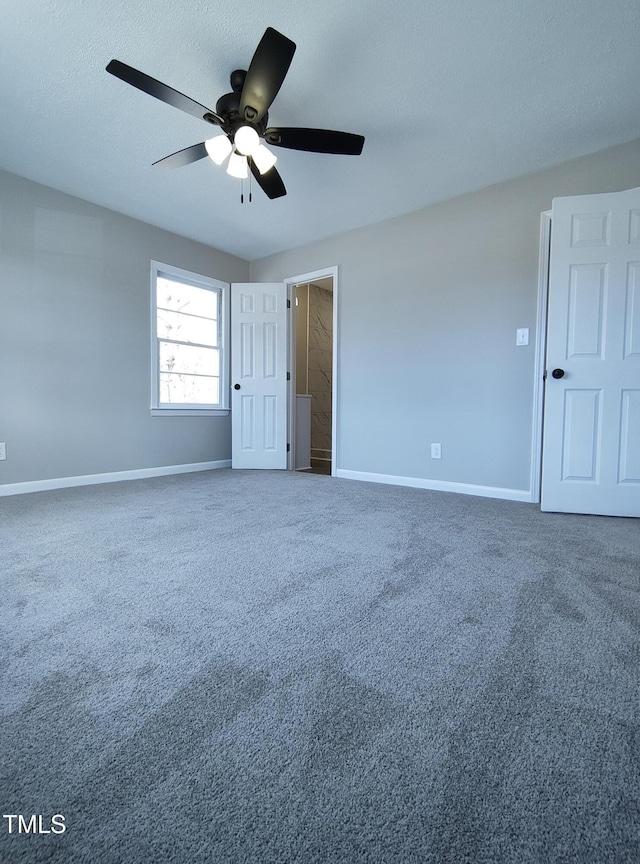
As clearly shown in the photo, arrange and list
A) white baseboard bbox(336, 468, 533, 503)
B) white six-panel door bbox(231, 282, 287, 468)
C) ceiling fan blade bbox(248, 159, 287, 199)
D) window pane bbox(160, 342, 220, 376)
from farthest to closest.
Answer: white six-panel door bbox(231, 282, 287, 468) → window pane bbox(160, 342, 220, 376) → white baseboard bbox(336, 468, 533, 503) → ceiling fan blade bbox(248, 159, 287, 199)

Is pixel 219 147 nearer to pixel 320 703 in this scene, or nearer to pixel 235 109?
pixel 235 109

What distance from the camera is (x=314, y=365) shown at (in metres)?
6.13

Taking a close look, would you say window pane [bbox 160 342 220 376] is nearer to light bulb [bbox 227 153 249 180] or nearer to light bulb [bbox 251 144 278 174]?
light bulb [bbox 227 153 249 180]

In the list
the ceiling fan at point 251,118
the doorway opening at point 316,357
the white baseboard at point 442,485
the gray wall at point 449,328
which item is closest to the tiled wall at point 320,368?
the doorway opening at point 316,357

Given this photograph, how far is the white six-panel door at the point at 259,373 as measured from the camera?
14.7 ft

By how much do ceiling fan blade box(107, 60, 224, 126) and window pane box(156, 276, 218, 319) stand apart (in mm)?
2313

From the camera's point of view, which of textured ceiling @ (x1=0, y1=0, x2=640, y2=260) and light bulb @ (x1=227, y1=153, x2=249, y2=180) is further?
light bulb @ (x1=227, y1=153, x2=249, y2=180)

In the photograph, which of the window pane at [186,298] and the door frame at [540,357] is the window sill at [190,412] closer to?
the window pane at [186,298]

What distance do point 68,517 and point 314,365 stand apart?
426 centimetres

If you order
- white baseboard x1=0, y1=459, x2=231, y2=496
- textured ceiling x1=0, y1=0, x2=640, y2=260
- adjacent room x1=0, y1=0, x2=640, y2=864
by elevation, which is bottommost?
white baseboard x1=0, y1=459, x2=231, y2=496

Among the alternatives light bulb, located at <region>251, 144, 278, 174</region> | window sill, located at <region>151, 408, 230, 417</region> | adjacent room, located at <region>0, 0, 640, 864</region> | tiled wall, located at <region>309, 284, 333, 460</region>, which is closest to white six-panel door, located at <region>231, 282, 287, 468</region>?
adjacent room, located at <region>0, 0, 640, 864</region>

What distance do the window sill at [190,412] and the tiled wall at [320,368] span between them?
174cm

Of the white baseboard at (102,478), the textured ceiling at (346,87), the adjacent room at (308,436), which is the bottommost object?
the white baseboard at (102,478)

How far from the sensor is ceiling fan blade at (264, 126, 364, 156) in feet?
6.77
